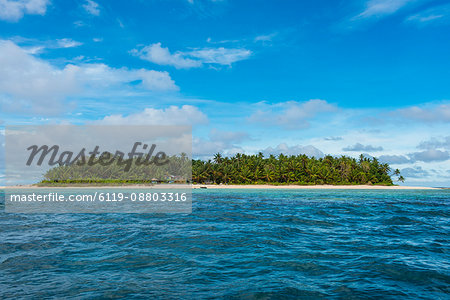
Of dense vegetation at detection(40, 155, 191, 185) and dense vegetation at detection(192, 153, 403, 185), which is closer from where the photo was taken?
dense vegetation at detection(192, 153, 403, 185)

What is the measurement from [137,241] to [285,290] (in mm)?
8638

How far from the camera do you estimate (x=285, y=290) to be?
8.58 metres

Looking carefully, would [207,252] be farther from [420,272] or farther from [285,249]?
Result: [420,272]

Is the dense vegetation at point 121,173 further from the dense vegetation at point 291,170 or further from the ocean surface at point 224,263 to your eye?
the ocean surface at point 224,263

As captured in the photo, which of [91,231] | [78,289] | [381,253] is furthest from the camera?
[91,231]

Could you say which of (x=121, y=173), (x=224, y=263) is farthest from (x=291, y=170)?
(x=224, y=263)

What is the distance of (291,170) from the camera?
396ft

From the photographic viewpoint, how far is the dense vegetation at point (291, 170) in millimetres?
119562

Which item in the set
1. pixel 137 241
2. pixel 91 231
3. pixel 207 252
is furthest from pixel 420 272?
pixel 91 231

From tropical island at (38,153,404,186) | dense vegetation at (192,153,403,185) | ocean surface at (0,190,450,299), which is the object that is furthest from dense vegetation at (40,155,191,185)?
ocean surface at (0,190,450,299)

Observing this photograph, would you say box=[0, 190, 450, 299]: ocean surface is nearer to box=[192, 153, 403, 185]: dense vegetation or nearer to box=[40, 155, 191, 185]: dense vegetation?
box=[192, 153, 403, 185]: dense vegetation

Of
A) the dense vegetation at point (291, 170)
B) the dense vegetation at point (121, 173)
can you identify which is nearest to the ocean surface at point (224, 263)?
the dense vegetation at point (291, 170)

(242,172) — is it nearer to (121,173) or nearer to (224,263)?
(121,173)

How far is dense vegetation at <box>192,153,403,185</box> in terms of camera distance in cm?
11956
